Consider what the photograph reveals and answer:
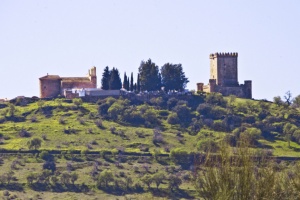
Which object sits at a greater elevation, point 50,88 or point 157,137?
point 50,88

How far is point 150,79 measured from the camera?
15050cm

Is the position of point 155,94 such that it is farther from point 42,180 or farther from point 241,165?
point 241,165

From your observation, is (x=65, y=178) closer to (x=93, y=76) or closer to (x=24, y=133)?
(x=24, y=133)

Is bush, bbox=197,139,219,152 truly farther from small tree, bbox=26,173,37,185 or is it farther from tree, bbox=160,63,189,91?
tree, bbox=160,63,189,91

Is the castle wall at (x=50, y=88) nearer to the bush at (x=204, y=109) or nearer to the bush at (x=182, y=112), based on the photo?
the bush at (x=182, y=112)

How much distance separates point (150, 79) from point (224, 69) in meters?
14.6

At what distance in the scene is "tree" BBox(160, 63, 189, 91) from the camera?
152250 millimetres

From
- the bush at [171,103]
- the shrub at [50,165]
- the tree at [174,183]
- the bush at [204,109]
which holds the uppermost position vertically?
the bush at [171,103]

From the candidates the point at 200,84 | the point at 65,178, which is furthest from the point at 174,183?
the point at 200,84

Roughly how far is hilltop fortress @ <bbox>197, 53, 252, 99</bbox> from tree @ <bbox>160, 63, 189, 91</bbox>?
5.12 meters

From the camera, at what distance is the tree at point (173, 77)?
152 meters

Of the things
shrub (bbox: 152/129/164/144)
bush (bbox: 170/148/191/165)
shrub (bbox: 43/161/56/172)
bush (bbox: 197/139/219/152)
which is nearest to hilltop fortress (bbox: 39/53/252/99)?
shrub (bbox: 152/129/164/144)

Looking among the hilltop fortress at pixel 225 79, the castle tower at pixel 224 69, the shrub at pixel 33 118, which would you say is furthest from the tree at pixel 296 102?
the shrub at pixel 33 118

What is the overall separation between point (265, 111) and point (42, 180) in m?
43.8
